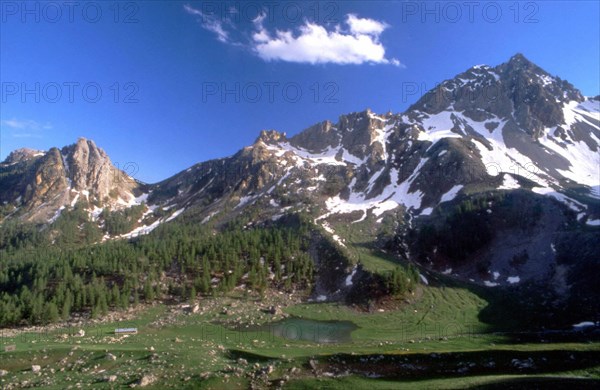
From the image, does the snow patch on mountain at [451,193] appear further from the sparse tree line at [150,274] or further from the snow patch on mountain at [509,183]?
the sparse tree line at [150,274]

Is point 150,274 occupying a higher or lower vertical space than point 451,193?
lower

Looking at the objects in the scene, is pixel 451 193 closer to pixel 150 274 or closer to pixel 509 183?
pixel 509 183

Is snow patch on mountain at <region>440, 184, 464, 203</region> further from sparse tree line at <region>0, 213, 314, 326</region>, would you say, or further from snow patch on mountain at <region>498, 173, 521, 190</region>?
sparse tree line at <region>0, 213, 314, 326</region>

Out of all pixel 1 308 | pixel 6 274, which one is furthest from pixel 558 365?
pixel 6 274

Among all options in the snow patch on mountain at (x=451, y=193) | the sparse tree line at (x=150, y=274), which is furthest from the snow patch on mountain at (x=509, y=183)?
the sparse tree line at (x=150, y=274)

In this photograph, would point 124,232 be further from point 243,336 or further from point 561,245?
point 561,245

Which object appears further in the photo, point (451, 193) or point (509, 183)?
point (451, 193)

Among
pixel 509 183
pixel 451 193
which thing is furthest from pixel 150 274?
pixel 509 183

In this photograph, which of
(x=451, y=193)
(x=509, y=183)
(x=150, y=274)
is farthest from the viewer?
(x=451, y=193)

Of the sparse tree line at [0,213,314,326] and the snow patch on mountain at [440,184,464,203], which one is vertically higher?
the snow patch on mountain at [440,184,464,203]

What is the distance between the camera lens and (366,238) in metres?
130

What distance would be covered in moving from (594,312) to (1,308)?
11873cm

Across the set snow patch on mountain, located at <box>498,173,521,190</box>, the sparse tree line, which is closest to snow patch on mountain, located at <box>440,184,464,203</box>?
snow patch on mountain, located at <box>498,173,521,190</box>

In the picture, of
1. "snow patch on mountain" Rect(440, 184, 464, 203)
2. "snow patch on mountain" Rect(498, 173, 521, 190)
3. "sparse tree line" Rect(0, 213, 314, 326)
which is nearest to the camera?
"sparse tree line" Rect(0, 213, 314, 326)
